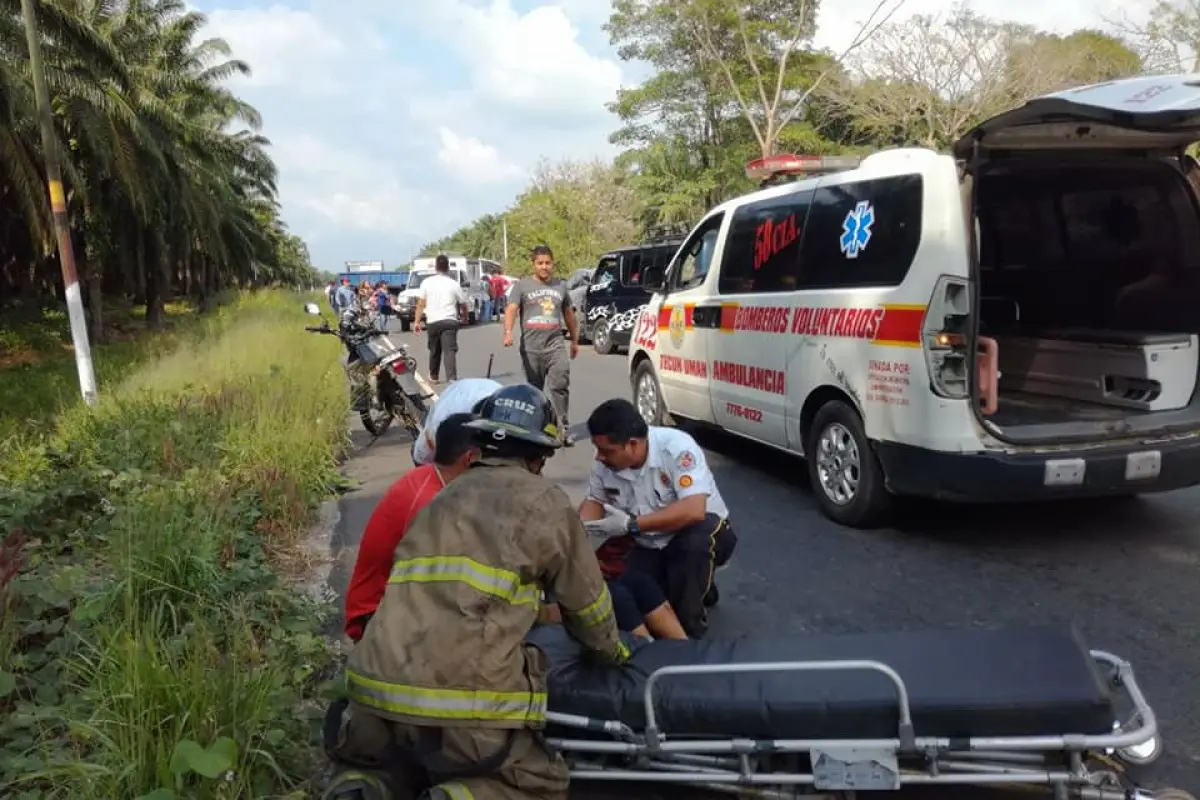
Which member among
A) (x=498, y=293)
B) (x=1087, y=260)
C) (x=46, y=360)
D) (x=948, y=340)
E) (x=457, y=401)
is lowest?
(x=46, y=360)

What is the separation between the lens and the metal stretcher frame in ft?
7.76

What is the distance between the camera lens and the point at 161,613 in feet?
11.1

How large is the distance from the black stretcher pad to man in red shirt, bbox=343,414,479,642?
24.4 inches

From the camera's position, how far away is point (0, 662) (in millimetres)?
3070

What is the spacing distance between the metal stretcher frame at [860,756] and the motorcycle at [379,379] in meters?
5.41

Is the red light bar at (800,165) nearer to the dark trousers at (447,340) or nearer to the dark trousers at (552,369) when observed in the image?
the dark trousers at (552,369)

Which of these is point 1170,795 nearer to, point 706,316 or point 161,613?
point 161,613

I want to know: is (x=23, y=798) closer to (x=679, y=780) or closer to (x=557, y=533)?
(x=557, y=533)

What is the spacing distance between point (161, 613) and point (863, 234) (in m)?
3.72

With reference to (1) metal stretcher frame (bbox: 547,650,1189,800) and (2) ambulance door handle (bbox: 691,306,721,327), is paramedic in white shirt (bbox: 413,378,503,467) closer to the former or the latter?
(1) metal stretcher frame (bbox: 547,650,1189,800)

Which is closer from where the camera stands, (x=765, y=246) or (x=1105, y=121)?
(x=1105, y=121)

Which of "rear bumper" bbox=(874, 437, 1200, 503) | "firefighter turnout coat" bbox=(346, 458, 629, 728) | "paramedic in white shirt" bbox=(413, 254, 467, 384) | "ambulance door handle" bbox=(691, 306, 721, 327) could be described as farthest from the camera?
"paramedic in white shirt" bbox=(413, 254, 467, 384)

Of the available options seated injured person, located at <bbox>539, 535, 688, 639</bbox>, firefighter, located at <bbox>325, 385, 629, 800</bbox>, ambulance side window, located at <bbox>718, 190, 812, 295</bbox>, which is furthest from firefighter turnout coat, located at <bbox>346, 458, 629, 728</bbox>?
ambulance side window, located at <bbox>718, 190, 812, 295</bbox>

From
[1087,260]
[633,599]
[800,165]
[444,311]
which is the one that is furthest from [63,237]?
[1087,260]
